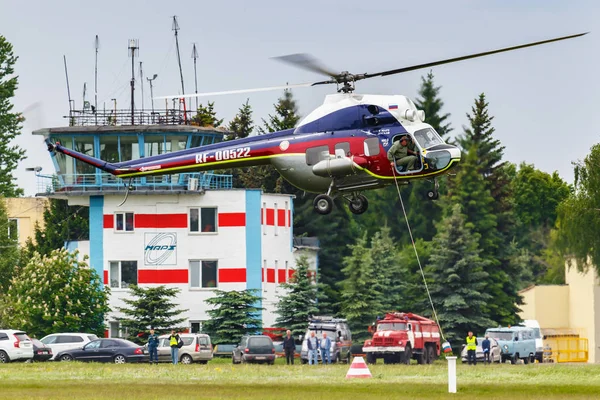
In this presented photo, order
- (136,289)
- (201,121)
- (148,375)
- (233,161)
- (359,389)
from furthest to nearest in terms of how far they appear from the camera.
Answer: (201,121), (136,289), (148,375), (233,161), (359,389)

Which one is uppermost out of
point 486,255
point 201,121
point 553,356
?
point 201,121

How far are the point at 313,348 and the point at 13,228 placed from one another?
3732cm

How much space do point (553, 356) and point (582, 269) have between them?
5.48m

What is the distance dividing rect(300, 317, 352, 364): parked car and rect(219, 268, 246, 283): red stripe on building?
47.7 ft

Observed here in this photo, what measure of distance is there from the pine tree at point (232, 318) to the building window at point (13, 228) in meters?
18.4

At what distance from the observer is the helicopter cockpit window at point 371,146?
163ft

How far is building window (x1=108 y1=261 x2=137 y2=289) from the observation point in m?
90.1

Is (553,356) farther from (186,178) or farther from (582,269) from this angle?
(186,178)

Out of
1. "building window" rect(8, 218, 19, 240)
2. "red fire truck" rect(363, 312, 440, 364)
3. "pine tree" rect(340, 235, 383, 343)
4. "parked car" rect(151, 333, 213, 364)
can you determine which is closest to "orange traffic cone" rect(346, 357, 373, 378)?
"red fire truck" rect(363, 312, 440, 364)

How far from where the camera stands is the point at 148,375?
5644 centimetres

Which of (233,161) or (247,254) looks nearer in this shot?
(233,161)

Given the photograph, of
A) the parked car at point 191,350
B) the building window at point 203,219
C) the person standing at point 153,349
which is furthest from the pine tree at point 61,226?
the person standing at point 153,349

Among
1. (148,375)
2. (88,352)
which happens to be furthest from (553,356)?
(148,375)

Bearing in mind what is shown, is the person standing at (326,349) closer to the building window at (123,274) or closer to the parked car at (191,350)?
the parked car at (191,350)
